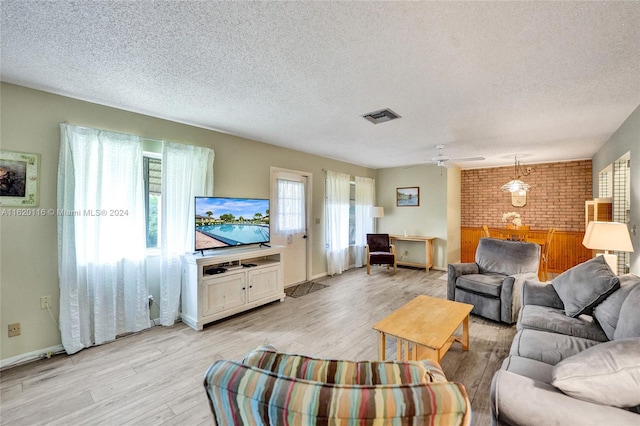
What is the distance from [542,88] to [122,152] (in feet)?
13.1

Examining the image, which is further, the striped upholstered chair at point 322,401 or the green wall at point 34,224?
the green wall at point 34,224

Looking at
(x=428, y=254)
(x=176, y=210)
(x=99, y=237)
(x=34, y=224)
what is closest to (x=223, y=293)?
(x=176, y=210)

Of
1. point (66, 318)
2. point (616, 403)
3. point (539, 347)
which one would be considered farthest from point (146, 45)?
point (539, 347)

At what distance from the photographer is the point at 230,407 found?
70 cm

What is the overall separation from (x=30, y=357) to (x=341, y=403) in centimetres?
327

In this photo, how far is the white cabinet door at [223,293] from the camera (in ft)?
10.2

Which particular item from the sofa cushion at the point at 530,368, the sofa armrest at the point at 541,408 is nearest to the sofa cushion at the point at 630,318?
the sofa cushion at the point at 530,368

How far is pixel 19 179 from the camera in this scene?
2.35 meters

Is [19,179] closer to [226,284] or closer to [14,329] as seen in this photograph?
[14,329]

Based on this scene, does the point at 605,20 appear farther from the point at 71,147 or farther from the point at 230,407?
the point at 71,147

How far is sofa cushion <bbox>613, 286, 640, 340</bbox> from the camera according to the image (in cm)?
150

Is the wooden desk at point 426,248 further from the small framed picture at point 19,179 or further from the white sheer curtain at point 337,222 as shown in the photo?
the small framed picture at point 19,179

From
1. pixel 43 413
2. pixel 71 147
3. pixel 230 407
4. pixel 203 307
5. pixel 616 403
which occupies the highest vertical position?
pixel 71 147

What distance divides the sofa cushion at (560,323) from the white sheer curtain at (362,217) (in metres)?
4.01
